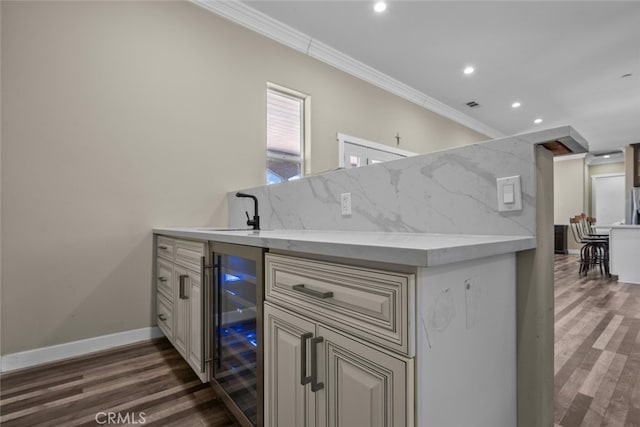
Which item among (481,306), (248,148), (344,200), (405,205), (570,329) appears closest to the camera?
(481,306)

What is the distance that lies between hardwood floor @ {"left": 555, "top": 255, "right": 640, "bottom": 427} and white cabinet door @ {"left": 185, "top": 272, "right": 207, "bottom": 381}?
1.76 m

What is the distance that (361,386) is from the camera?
79 cm

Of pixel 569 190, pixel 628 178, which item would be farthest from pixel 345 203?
pixel 569 190

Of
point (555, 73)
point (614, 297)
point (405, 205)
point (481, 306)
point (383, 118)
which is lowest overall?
point (614, 297)

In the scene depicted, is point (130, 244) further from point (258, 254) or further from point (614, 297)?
point (614, 297)

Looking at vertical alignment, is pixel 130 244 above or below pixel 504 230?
below

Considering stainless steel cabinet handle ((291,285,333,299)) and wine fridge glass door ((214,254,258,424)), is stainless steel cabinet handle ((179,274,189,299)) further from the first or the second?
stainless steel cabinet handle ((291,285,333,299))

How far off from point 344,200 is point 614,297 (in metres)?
4.17

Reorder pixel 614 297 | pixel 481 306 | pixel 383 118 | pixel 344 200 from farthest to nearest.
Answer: pixel 383 118
pixel 614 297
pixel 344 200
pixel 481 306

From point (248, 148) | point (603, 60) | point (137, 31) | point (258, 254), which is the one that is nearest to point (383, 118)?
point (248, 148)

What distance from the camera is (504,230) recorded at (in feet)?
3.57

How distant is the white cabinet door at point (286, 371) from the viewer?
95 centimetres

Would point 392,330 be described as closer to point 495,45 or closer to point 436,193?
point 436,193

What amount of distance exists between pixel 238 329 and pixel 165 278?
1093 mm
